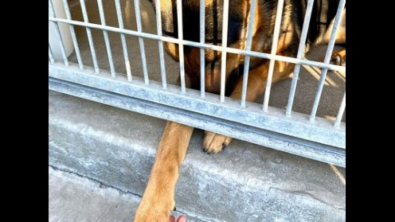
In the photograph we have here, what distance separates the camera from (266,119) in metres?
1.23

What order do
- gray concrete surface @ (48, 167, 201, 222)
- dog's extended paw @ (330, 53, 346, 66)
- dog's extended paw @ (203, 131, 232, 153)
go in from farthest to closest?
dog's extended paw @ (330, 53, 346, 66) → gray concrete surface @ (48, 167, 201, 222) → dog's extended paw @ (203, 131, 232, 153)

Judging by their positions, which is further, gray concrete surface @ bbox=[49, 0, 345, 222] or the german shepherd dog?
gray concrete surface @ bbox=[49, 0, 345, 222]

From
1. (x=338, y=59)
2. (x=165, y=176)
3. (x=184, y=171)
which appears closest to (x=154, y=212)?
(x=165, y=176)

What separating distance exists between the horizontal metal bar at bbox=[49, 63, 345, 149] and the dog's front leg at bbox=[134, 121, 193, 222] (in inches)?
5.3

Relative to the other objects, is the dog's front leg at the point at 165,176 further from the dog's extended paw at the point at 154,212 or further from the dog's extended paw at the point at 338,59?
the dog's extended paw at the point at 338,59

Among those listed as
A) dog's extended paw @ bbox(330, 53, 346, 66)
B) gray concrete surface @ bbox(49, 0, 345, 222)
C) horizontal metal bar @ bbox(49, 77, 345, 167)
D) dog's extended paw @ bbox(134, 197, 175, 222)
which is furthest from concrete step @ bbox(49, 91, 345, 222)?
dog's extended paw @ bbox(330, 53, 346, 66)

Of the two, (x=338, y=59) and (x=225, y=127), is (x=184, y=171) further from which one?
(x=338, y=59)

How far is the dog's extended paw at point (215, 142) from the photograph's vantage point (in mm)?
1411

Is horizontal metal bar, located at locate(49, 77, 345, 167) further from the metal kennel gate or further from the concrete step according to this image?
the concrete step

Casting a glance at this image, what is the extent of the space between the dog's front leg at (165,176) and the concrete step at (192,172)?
67 millimetres

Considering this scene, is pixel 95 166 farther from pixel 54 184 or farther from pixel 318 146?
pixel 318 146

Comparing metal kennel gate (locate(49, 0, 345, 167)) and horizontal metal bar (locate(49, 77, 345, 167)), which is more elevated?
metal kennel gate (locate(49, 0, 345, 167))

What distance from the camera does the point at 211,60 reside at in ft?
4.11

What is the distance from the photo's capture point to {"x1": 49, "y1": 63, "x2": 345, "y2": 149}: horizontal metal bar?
1186mm
